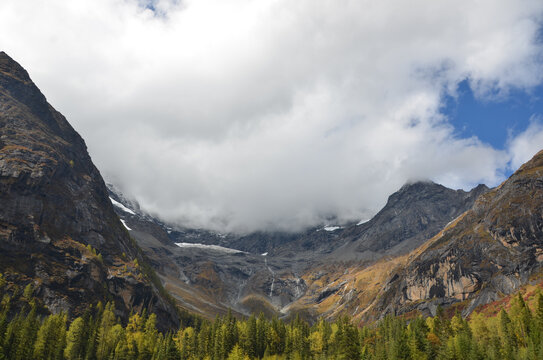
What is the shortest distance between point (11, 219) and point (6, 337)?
375ft

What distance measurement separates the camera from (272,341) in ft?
446

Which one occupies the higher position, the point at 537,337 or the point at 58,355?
the point at 537,337

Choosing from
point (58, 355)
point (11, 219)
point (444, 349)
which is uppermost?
point (11, 219)

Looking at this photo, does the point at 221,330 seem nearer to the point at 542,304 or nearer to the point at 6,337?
the point at 6,337

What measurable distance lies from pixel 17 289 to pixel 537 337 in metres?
191

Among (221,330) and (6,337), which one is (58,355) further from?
(221,330)

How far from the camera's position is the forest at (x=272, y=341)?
105 metres

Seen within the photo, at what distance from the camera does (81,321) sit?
133 metres

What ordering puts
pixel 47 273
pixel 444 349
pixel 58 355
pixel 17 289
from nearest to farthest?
pixel 444 349, pixel 58 355, pixel 17 289, pixel 47 273

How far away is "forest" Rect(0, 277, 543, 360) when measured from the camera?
105250 mm

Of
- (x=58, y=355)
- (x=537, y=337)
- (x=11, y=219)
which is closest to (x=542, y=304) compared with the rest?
(x=537, y=337)

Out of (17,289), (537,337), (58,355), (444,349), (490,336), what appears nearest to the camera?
(537,337)

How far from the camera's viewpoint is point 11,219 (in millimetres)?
197125

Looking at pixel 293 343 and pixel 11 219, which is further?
pixel 11 219
